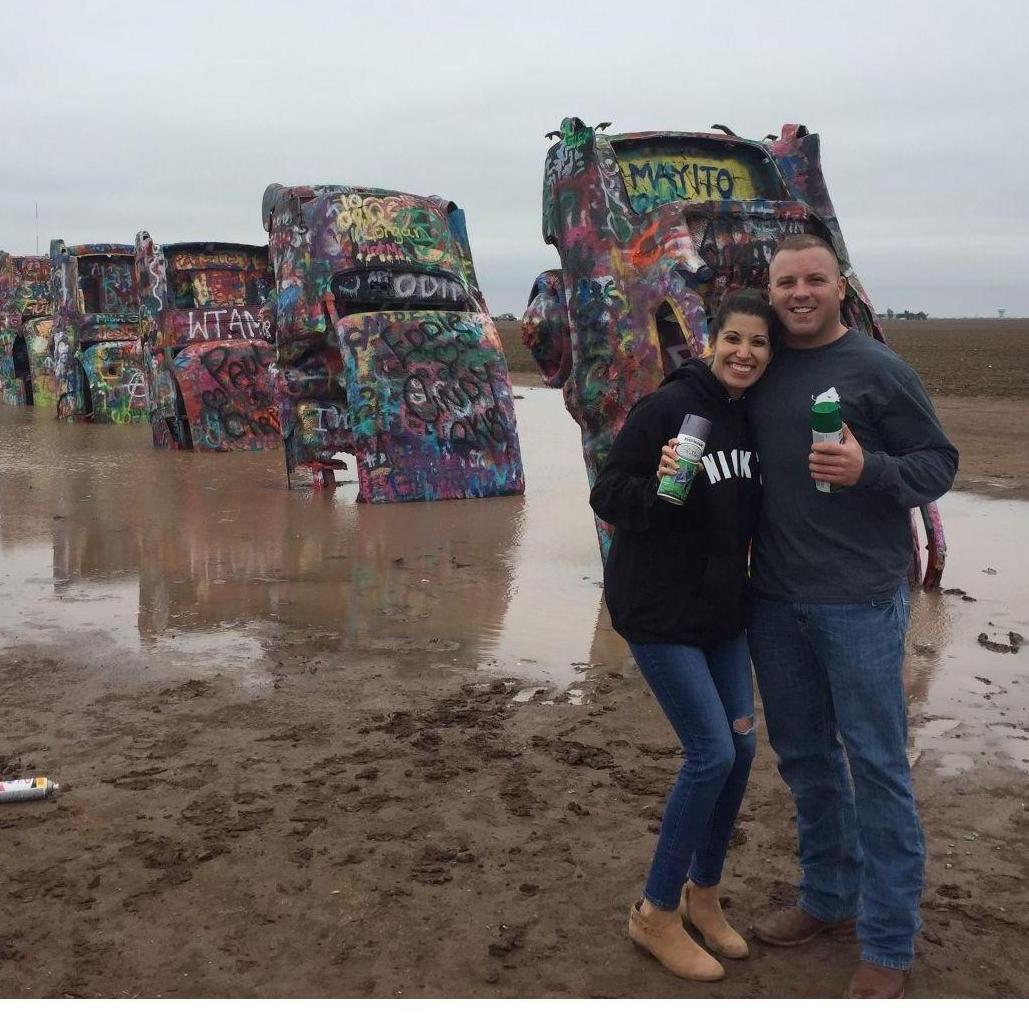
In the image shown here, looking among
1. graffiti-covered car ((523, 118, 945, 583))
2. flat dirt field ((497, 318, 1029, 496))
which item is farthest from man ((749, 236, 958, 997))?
flat dirt field ((497, 318, 1029, 496))

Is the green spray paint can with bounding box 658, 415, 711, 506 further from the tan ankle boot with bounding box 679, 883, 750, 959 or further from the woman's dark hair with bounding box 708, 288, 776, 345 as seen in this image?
the tan ankle boot with bounding box 679, 883, 750, 959

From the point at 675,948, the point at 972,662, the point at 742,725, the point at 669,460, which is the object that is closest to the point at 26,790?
the point at 675,948

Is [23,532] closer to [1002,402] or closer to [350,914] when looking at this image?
[350,914]

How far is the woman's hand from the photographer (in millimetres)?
3242

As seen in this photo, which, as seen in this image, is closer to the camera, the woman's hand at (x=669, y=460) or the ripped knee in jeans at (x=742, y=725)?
the woman's hand at (x=669, y=460)

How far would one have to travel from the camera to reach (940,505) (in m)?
11.6

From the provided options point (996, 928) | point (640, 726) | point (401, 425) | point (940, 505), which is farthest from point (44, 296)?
point (996, 928)

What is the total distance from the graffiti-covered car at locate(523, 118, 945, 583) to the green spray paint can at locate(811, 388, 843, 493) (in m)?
4.01

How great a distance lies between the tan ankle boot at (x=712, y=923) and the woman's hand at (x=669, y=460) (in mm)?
1212

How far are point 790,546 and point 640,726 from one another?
2.30 m

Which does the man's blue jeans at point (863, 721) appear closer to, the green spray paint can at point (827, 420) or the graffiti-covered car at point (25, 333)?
the green spray paint can at point (827, 420)

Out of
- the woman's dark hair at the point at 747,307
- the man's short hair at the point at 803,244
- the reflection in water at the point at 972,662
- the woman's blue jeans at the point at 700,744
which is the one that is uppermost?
the man's short hair at the point at 803,244

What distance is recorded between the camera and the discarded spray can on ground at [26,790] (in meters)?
4.61

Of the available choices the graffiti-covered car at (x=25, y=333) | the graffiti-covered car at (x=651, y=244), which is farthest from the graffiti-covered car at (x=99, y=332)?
the graffiti-covered car at (x=651, y=244)
